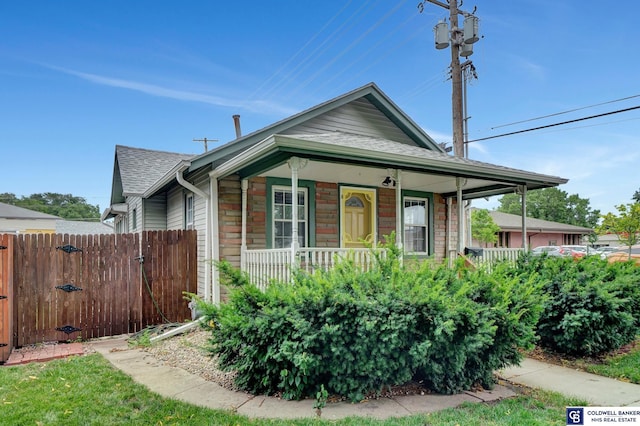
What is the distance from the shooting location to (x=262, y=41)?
1745cm

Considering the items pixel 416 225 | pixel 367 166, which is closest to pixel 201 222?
pixel 367 166

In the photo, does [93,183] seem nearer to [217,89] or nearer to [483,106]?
[217,89]

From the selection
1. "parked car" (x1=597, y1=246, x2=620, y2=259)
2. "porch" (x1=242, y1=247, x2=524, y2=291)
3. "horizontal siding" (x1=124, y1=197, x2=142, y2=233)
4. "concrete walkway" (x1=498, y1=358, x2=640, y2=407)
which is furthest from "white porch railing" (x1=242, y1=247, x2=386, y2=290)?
"horizontal siding" (x1=124, y1=197, x2=142, y2=233)

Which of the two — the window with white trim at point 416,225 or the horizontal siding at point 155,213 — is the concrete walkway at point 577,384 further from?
the horizontal siding at point 155,213

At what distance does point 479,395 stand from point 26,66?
66.0 ft

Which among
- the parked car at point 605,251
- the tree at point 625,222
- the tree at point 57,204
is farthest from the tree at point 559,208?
the tree at point 57,204

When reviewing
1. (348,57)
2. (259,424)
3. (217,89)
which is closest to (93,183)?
(217,89)

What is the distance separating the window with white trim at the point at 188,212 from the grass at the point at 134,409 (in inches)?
185

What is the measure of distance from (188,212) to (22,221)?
24759mm

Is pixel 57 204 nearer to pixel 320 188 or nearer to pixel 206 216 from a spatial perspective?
pixel 206 216

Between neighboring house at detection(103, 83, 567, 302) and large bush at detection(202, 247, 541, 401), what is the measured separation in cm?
180

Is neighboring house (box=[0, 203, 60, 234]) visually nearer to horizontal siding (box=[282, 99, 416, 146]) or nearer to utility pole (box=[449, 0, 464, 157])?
horizontal siding (box=[282, 99, 416, 146])

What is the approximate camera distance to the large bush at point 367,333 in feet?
11.7

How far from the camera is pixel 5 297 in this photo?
17.6 ft
